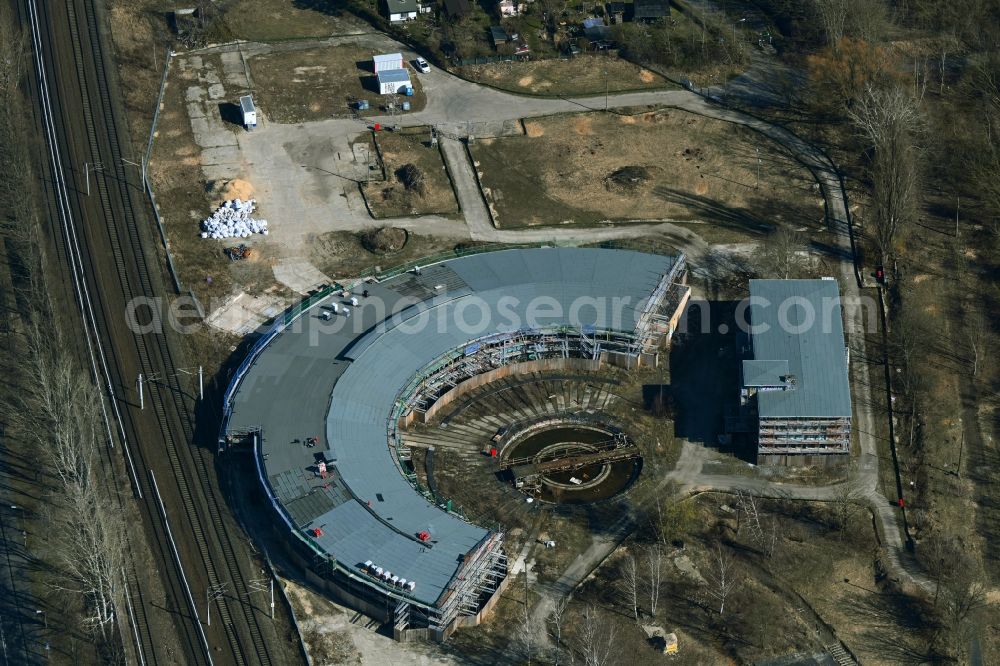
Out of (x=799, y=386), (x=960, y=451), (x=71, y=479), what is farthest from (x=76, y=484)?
(x=960, y=451)

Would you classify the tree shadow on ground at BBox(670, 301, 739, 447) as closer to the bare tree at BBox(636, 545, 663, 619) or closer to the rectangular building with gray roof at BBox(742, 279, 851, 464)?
the rectangular building with gray roof at BBox(742, 279, 851, 464)

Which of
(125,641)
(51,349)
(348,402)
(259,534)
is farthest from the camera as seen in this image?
(51,349)

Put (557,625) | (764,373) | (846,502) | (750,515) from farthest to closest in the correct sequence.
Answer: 1. (764,373)
2. (846,502)
3. (750,515)
4. (557,625)

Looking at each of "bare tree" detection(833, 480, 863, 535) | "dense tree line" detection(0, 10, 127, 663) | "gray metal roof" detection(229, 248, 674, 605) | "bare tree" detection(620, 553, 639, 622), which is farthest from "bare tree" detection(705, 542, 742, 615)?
"dense tree line" detection(0, 10, 127, 663)

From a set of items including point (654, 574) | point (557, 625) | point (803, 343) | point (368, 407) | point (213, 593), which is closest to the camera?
point (557, 625)

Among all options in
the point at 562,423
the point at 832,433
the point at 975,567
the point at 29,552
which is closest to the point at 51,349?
the point at 29,552

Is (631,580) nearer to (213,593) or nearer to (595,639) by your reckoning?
(595,639)

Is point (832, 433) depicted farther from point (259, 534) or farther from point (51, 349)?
point (51, 349)
